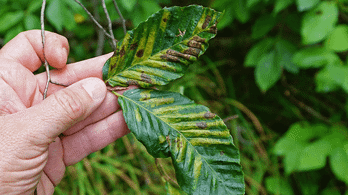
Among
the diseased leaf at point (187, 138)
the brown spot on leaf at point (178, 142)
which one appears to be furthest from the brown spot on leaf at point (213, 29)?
the brown spot on leaf at point (178, 142)

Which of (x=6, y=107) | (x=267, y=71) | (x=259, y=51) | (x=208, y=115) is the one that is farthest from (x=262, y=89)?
(x=6, y=107)

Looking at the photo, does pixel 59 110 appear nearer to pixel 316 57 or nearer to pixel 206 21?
pixel 206 21

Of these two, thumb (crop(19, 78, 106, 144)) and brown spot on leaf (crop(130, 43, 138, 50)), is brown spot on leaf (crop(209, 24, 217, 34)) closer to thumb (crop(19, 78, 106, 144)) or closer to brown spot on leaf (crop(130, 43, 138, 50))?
brown spot on leaf (crop(130, 43, 138, 50))

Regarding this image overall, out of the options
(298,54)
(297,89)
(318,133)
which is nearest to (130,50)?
(298,54)

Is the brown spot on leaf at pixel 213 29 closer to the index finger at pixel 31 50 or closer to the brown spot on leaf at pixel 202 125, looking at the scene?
the brown spot on leaf at pixel 202 125

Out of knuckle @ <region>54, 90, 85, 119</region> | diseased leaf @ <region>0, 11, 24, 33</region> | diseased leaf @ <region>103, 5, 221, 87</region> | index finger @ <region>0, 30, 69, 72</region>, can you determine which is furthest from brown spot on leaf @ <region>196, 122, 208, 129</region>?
diseased leaf @ <region>0, 11, 24, 33</region>

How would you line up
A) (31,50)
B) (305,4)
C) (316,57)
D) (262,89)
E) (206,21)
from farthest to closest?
1. (262,89)
2. (316,57)
3. (305,4)
4. (31,50)
5. (206,21)

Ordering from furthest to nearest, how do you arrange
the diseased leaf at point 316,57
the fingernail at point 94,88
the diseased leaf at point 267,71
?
the diseased leaf at point 267,71, the diseased leaf at point 316,57, the fingernail at point 94,88
